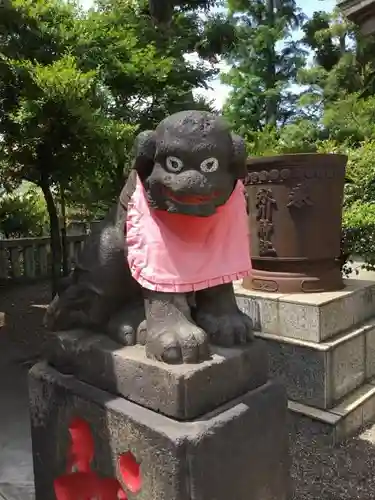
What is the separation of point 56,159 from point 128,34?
168 centimetres

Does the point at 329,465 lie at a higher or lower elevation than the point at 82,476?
lower

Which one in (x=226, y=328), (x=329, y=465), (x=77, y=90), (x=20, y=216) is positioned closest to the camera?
(x=226, y=328)

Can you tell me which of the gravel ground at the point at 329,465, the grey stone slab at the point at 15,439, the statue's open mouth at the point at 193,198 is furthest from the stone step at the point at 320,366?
the statue's open mouth at the point at 193,198

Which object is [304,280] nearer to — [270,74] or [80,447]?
[80,447]

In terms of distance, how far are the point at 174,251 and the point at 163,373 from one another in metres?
0.37

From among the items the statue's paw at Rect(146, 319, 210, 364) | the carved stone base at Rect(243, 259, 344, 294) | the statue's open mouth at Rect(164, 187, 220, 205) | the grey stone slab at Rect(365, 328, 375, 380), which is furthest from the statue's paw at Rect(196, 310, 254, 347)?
the grey stone slab at Rect(365, 328, 375, 380)

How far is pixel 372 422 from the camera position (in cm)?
283

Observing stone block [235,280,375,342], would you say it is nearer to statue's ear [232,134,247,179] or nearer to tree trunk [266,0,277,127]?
statue's ear [232,134,247,179]

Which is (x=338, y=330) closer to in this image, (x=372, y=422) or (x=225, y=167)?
(x=372, y=422)

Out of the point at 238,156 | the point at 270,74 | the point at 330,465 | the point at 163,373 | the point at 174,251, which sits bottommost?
the point at 330,465

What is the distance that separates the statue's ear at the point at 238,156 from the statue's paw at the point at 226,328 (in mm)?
466

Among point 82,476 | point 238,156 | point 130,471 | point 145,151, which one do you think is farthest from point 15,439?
point 238,156

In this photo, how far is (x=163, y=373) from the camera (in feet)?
4.36

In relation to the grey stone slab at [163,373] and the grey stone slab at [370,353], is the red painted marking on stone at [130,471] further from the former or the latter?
the grey stone slab at [370,353]
